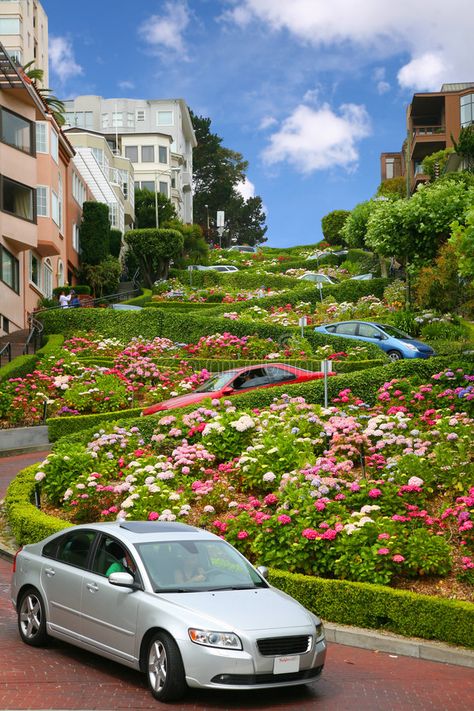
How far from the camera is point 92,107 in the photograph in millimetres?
108875

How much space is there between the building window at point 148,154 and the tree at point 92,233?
121 ft

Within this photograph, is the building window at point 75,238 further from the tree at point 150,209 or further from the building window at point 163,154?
the building window at point 163,154

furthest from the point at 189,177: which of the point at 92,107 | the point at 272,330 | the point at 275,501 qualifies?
the point at 275,501

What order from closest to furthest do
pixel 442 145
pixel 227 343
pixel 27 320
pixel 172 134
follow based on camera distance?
pixel 227 343, pixel 27 320, pixel 442 145, pixel 172 134

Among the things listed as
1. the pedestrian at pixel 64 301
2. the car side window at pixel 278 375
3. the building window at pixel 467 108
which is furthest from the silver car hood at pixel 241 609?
the building window at pixel 467 108

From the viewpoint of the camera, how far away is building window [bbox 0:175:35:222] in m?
37.8

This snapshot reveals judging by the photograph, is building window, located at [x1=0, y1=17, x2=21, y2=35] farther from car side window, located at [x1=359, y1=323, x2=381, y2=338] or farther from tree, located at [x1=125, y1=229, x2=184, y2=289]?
car side window, located at [x1=359, y1=323, x2=381, y2=338]

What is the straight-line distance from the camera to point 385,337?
99.8ft

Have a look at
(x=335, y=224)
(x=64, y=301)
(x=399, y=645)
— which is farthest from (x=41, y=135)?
(x=335, y=224)

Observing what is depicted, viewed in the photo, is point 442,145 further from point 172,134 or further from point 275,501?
point 275,501

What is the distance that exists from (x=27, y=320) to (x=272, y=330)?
1176 centimetres

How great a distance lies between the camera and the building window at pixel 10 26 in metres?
68.6

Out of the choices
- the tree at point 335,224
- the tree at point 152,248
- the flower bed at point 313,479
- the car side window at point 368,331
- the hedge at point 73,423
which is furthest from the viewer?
the tree at point 335,224

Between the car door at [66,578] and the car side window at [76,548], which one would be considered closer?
the car door at [66,578]
